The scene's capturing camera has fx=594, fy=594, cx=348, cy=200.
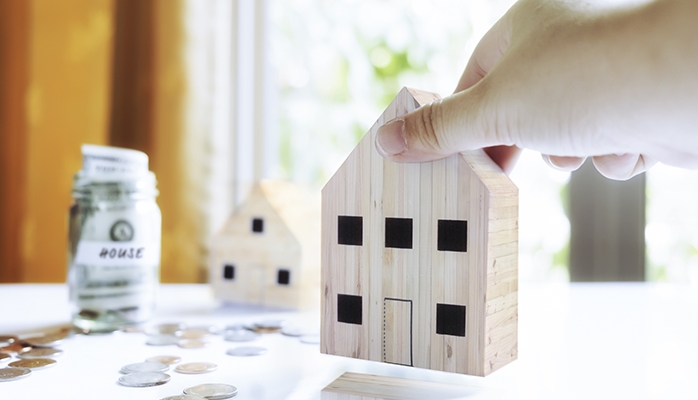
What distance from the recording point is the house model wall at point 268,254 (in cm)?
114

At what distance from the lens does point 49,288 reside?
4.46 ft

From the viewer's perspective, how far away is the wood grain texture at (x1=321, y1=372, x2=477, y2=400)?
635 millimetres

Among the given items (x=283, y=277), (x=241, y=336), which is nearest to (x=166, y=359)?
(x=241, y=336)

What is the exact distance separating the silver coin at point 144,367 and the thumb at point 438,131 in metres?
0.37

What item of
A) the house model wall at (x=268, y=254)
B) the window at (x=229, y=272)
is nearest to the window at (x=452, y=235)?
the house model wall at (x=268, y=254)

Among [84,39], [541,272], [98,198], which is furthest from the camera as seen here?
[541,272]

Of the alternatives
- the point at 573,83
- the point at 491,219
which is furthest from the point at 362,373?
the point at 573,83

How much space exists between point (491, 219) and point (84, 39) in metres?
1.52

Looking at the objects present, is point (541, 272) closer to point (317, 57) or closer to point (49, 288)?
point (317, 57)

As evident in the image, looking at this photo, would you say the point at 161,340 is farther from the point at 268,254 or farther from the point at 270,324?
the point at 268,254

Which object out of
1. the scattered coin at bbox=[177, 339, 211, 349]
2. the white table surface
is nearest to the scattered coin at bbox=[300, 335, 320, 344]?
the white table surface

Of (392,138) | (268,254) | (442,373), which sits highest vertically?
(392,138)

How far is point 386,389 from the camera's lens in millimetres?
657

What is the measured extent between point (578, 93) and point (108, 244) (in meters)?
0.71
